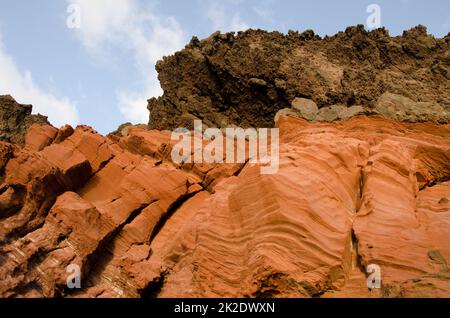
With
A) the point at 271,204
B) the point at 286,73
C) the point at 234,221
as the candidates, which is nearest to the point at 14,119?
the point at 286,73

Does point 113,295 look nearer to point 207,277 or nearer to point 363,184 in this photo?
point 207,277

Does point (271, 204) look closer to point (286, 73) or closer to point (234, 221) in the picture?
point (234, 221)

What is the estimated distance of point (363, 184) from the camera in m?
13.1

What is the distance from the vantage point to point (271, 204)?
11.7m

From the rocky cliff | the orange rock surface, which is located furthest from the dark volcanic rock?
the orange rock surface

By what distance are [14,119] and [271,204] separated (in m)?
12.7

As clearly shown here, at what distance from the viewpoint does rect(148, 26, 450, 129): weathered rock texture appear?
60.4ft

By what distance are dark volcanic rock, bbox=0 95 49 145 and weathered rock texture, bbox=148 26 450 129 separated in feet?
15.7

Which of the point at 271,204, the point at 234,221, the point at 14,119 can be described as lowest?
the point at 234,221

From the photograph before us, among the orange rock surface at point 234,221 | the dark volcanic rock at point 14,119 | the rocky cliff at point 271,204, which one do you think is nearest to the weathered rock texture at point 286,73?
the rocky cliff at point 271,204

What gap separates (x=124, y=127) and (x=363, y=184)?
1170 centimetres

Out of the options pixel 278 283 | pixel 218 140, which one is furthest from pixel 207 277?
pixel 218 140

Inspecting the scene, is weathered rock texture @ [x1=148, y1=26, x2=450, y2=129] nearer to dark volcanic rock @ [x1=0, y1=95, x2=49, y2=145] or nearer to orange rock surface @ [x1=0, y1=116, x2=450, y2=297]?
orange rock surface @ [x1=0, y1=116, x2=450, y2=297]

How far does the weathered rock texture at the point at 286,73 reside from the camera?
18.4 m
